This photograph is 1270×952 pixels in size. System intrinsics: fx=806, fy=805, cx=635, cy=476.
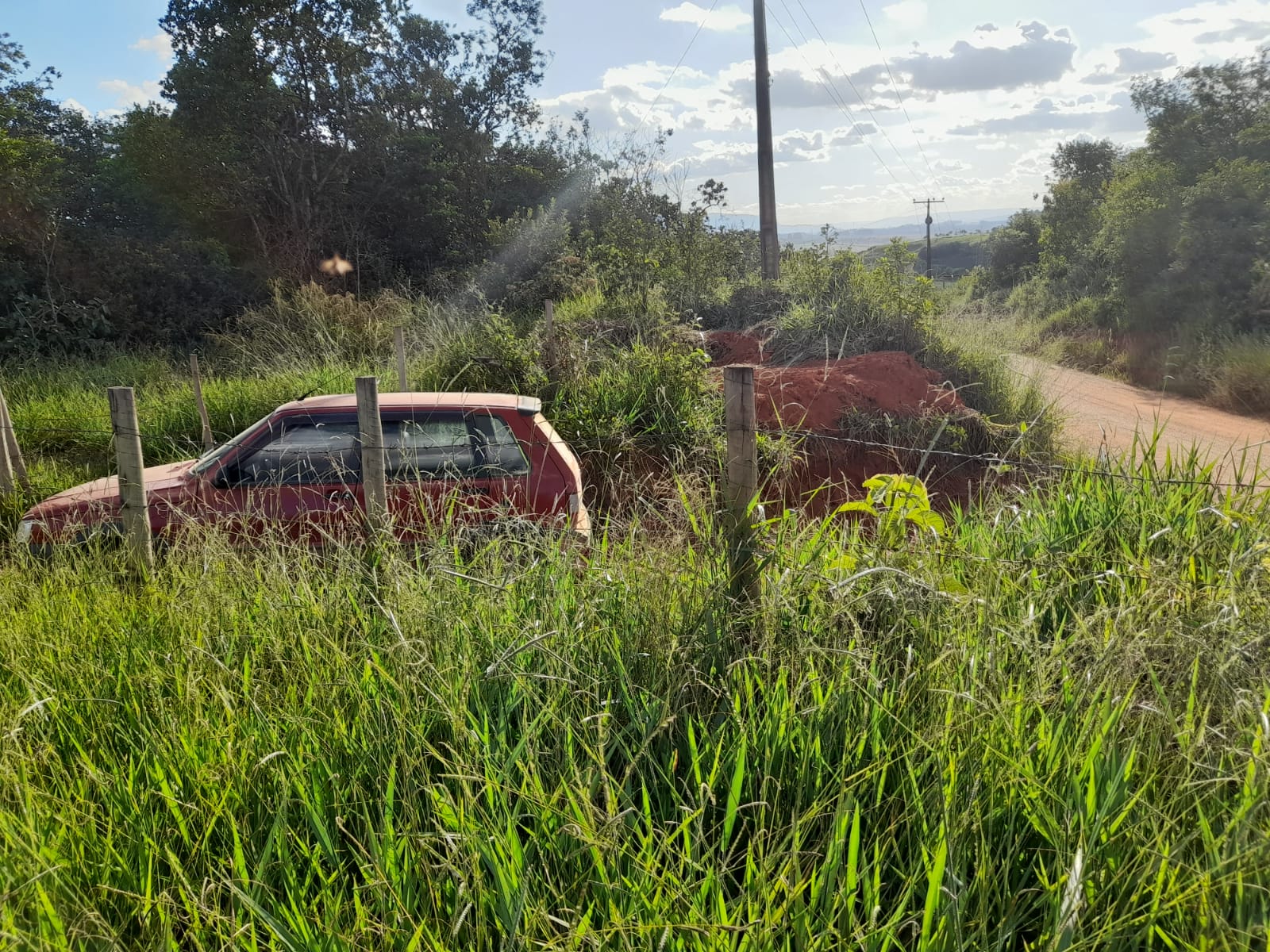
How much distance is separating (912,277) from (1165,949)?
1135 cm

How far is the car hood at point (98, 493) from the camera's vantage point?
5176mm

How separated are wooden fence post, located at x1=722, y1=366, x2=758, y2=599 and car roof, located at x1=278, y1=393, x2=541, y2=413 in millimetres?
2741

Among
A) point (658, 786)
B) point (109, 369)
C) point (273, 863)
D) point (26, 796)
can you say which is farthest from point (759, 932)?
point (109, 369)

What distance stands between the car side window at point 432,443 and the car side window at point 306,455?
239 mm

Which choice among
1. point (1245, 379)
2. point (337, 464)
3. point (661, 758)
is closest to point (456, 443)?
point (337, 464)

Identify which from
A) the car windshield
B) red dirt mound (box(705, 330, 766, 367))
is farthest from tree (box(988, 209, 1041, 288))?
the car windshield

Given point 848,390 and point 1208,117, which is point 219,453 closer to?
point 848,390

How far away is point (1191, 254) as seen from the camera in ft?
62.3

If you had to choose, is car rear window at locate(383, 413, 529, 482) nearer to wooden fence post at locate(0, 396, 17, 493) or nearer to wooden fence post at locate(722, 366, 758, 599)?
wooden fence post at locate(722, 366, 758, 599)

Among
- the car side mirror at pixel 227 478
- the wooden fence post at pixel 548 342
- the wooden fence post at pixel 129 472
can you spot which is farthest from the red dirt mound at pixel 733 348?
the wooden fence post at pixel 129 472

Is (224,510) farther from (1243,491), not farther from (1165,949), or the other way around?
(1243,491)

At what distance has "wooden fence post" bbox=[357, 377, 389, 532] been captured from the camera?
14.0 feet

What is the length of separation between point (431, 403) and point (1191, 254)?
20.3 m

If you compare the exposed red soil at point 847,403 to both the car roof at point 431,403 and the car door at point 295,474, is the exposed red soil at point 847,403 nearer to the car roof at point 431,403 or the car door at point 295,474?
the car roof at point 431,403
